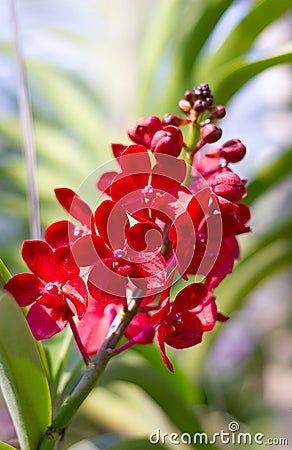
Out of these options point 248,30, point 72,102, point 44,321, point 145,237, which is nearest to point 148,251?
point 145,237

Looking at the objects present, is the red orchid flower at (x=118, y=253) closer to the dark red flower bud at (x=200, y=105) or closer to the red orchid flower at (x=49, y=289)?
the red orchid flower at (x=49, y=289)

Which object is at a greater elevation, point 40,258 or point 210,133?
point 210,133

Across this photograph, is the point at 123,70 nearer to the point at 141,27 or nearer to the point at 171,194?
the point at 141,27

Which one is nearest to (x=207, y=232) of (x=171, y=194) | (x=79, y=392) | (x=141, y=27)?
(x=171, y=194)

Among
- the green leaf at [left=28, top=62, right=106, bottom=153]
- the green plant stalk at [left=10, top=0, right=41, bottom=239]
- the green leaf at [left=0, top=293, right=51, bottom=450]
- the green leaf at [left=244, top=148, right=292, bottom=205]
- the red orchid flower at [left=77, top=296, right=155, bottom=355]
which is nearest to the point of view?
the green leaf at [left=0, top=293, right=51, bottom=450]

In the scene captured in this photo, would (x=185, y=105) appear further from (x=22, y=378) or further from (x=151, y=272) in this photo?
(x=22, y=378)

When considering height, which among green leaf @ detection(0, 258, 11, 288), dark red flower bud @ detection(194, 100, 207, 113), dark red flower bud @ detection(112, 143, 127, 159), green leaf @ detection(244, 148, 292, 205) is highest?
green leaf @ detection(244, 148, 292, 205)

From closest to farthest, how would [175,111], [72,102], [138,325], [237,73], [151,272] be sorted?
1. [151,272]
2. [138,325]
3. [237,73]
4. [175,111]
5. [72,102]

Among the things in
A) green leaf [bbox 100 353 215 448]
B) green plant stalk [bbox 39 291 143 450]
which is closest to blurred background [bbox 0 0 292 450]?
green leaf [bbox 100 353 215 448]

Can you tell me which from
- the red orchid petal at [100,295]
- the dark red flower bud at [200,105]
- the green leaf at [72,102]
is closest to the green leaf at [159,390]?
the red orchid petal at [100,295]

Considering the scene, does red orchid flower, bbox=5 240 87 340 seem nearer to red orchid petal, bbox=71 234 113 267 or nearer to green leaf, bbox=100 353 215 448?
red orchid petal, bbox=71 234 113 267
